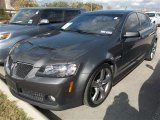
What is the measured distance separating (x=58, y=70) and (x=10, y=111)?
1041mm

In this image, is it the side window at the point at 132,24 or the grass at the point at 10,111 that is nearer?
the grass at the point at 10,111

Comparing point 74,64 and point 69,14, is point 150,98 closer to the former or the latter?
point 74,64

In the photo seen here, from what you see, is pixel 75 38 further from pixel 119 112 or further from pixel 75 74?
pixel 119 112

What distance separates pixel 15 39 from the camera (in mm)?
5781

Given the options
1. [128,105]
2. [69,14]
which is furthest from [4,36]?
[128,105]

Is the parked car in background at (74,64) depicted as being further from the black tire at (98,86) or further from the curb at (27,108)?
the curb at (27,108)

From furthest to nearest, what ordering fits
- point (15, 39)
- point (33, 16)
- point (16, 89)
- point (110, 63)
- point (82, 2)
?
point (82, 2) < point (33, 16) < point (15, 39) < point (110, 63) < point (16, 89)

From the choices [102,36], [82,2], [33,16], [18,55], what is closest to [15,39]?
[33,16]

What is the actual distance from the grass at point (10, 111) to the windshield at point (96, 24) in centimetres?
203

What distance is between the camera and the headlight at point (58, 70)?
10.4ft

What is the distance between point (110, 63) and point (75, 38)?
80 cm

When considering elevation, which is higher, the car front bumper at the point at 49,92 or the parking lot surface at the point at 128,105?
the car front bumper at the point at 49,92

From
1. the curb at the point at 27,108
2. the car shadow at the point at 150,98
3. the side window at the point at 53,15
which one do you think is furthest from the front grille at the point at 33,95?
the side window at the point at 53,15

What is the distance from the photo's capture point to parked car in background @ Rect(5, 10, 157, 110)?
126 inches
